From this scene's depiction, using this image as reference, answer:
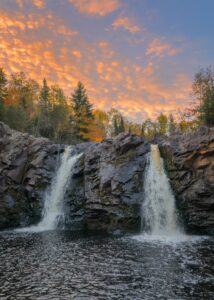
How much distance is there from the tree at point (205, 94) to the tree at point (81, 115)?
22.3 metres

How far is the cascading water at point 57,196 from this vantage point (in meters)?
21.6

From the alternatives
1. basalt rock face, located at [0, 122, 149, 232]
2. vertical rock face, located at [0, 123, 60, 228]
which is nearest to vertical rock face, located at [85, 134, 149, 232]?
basalt rock face, located at [0, 122, 149, 232]

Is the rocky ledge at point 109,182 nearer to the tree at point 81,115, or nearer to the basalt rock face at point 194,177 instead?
the basalt rock face at point 194,177

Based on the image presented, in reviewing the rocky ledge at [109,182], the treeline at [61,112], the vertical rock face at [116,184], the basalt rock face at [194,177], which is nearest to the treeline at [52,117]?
the treeline at [61,112]

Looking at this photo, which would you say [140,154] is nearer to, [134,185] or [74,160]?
[134,185]

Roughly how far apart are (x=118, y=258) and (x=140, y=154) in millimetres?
11070

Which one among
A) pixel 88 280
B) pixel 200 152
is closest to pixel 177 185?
pixel 200 152

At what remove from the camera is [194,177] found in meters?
20.0

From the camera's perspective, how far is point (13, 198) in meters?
23.0

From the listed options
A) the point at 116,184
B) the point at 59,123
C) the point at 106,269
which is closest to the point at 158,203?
the point at 116,184

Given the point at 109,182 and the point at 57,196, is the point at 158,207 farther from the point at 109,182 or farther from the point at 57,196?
the point at 57,196

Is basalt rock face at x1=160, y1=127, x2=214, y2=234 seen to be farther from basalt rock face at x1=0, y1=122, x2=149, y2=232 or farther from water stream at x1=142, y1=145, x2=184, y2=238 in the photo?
basalt rock face at x1=0, y1=122, x2=149, y2=232

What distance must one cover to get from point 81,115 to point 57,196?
32364 millimetres

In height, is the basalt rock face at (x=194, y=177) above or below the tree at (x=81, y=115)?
below
